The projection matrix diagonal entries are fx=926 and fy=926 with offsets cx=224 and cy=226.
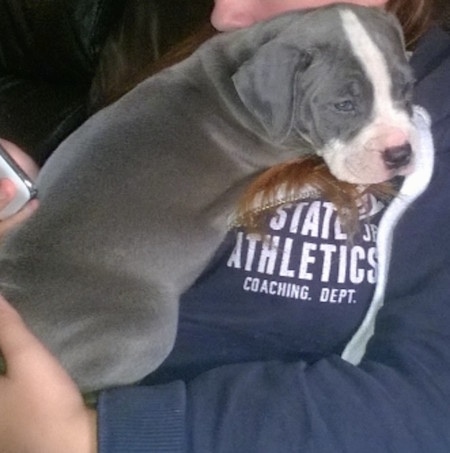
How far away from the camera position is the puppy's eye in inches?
38.4

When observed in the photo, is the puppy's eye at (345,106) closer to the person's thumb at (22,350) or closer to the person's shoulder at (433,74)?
the person's shoulder at (433,74)

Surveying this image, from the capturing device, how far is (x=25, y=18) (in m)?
2.03

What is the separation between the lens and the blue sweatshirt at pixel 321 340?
34.3 inches

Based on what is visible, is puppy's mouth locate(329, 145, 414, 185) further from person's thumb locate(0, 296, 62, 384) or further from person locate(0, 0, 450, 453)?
person's thumb locate(0, 296, 62, 384)

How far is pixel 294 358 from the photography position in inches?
41.5

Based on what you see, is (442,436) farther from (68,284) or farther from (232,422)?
(68,284)

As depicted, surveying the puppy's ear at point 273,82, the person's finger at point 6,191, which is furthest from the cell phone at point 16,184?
the puppy's ear at point 273,82

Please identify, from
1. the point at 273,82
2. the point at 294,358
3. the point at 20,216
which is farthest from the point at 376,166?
the point at 20,216

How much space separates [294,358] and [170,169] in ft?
0.84

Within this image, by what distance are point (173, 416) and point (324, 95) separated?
0.37 metres

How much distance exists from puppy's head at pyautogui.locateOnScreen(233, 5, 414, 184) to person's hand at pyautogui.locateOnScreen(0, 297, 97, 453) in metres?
0.34

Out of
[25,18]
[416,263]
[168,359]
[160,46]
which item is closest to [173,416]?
[168,359]

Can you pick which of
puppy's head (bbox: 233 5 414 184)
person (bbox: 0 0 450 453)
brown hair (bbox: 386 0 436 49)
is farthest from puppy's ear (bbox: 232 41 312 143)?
brown hair (bbox: 386 0 436 49)

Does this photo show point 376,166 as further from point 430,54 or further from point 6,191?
point 6,191
